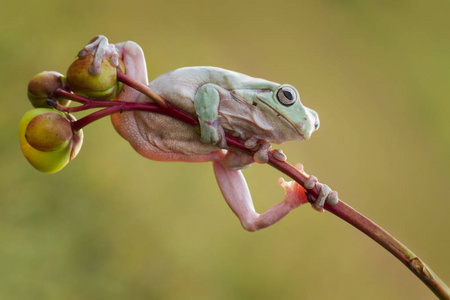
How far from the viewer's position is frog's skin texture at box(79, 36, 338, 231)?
A: 727 mm

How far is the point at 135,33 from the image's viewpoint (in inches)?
61.1

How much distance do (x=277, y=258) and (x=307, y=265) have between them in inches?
3.9

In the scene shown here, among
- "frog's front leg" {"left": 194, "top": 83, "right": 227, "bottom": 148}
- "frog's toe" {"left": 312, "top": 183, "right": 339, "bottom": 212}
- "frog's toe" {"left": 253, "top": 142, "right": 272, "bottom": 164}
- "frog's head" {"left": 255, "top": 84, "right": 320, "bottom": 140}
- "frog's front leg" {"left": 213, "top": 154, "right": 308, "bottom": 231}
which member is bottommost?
"frog's front leg" {"left": 213, "top": 154, "right": 308, "bottom": 231}

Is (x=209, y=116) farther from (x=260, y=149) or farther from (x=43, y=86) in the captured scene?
(x=43, y=86)

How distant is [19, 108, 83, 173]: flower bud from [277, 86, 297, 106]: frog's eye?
1.00 ft

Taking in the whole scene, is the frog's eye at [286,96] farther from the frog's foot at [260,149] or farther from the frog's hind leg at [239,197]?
the frog's hind leg at [239,197]

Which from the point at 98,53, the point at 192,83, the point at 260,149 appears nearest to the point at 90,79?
the point at 98,53

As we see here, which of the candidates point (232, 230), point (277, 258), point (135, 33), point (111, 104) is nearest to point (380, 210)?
point (277, 258)

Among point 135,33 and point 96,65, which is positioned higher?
point 135,33

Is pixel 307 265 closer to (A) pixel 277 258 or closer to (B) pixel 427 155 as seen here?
(A) pixel 277 258

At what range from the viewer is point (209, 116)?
72 centimetres

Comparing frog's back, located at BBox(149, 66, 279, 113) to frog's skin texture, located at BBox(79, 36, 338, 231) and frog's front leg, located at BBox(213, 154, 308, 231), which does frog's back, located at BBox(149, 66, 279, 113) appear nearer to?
frog's skin texture, located at BBox(79, 36, 338, 231)

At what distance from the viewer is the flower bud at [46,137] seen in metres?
0.68

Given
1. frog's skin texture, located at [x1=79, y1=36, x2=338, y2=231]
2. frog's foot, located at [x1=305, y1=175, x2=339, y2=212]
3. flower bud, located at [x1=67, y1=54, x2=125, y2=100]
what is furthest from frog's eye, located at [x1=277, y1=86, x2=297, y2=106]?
flower bud, located at [x1=67, y1=54, x2=125, y2=100]
